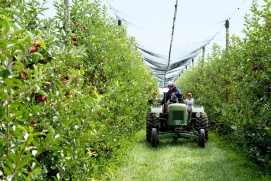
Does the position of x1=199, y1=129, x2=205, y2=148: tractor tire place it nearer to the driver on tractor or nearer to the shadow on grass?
the shadow on grass

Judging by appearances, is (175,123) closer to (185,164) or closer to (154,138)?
(154,138)

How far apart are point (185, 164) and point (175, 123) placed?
2165 millimetres

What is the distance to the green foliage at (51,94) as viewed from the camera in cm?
188

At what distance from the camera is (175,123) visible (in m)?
9.02

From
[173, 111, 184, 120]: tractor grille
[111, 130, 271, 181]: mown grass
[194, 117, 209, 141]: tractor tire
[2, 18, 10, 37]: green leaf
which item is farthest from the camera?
[194, 117, 209, 141]: tractor tire

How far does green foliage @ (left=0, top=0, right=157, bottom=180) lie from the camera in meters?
1.88

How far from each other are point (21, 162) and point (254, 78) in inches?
180

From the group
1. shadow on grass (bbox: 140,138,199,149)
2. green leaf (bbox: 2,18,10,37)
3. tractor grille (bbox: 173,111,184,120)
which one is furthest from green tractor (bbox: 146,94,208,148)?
green leaf (bbox: 2,18,10,37)

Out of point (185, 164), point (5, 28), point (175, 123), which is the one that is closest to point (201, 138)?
point (175, 123)

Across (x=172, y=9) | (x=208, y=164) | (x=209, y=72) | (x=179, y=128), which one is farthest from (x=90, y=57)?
(x=209, y=72)

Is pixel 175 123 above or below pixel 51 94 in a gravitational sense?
below

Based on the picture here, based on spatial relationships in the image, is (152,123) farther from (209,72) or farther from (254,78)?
(209,72)

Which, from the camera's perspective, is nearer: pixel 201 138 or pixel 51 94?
pixel 51 94

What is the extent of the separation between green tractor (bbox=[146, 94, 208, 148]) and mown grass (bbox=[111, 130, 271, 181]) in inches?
10.1
